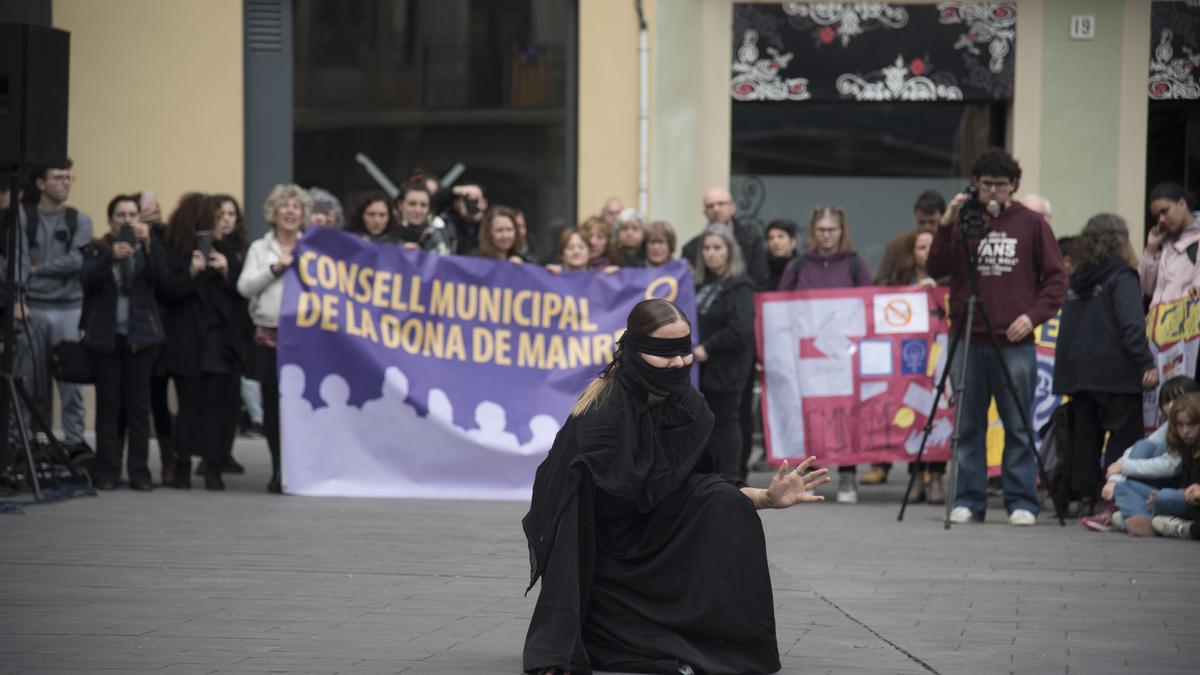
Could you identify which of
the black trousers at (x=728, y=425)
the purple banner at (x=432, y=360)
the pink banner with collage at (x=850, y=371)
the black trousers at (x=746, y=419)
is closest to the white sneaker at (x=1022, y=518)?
the pink banner with collage at (x=850, y=371)

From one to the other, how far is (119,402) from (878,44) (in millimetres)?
8915

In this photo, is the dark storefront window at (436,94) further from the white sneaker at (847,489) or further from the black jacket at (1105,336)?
the black jacket at (1105,336)

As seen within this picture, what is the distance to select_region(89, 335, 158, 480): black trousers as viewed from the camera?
468 inches

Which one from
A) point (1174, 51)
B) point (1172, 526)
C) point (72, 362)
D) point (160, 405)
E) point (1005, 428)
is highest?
point (1174, 51)

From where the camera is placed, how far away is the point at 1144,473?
10289 mm

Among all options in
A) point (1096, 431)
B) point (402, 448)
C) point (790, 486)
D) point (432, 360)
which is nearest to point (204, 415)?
point (402, 448)

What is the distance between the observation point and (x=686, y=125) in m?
17.3

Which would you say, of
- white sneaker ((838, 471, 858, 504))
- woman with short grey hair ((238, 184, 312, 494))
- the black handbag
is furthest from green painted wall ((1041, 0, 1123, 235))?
the black handbag

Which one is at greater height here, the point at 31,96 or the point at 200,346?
the point at 31,96

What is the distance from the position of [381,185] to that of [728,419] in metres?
6.83

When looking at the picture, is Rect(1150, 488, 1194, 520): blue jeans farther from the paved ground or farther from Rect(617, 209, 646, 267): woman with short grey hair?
Rect(617, 209, 646, 267): woman with short grey hair

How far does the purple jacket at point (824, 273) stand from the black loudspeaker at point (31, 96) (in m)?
5.39

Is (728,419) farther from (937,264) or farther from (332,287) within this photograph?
(332,287)

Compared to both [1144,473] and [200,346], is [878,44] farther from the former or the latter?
[200,346]
